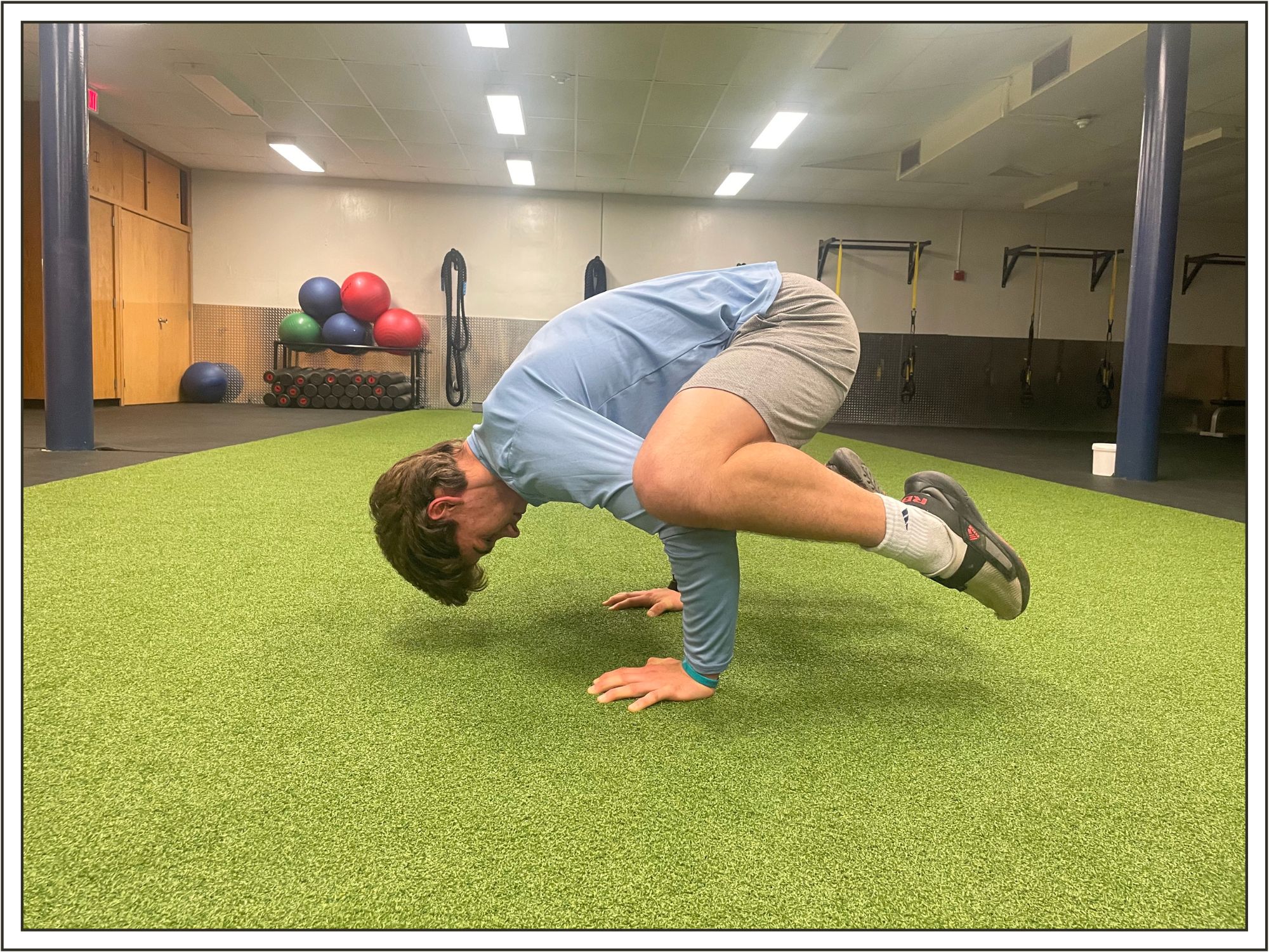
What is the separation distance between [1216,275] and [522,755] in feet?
41.0

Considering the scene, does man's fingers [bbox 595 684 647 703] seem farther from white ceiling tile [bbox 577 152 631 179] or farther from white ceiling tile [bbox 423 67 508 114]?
white ceiling tile [bbox 577 152 631 179]

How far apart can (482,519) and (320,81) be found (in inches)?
253

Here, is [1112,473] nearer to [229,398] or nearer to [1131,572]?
[1131,572]

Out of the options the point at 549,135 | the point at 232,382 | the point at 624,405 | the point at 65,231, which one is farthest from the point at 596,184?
the point at 624,405

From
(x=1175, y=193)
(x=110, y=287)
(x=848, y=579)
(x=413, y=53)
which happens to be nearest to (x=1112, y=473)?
(x=1175, y=193)

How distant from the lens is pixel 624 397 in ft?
4.10

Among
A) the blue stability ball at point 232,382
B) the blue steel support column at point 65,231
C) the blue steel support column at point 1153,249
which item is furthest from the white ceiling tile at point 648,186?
the blue steel support column at point 65,231

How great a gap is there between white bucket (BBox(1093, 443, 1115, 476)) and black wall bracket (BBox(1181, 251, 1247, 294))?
7.37 m

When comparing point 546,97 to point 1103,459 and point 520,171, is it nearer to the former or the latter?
point 520,171

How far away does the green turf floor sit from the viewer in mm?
723

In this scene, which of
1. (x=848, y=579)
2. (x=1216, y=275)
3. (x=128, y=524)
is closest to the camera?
(x=848, y=579)

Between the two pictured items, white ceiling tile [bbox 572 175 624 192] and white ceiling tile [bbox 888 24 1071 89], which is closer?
white ceiling tile [bbox 888 24 1071 89]

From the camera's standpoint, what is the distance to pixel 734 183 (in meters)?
8.95

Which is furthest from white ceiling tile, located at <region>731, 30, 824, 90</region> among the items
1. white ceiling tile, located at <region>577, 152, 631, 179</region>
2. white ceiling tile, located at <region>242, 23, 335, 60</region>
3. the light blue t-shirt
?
the light blue t-shirt
